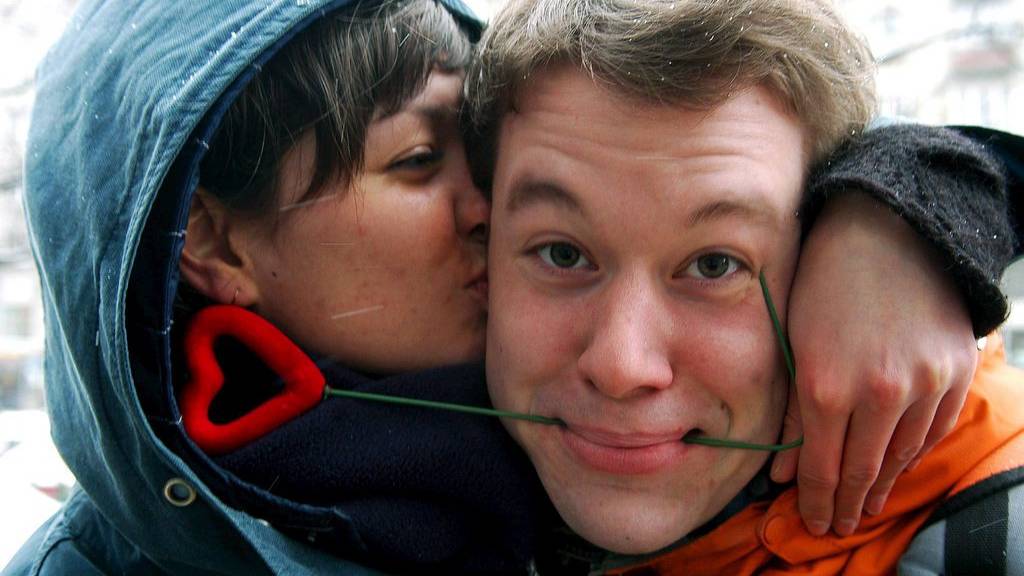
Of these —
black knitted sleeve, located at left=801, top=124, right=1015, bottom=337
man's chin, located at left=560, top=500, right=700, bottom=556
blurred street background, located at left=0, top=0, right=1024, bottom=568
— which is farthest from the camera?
blurred street background, located at left=0, top=0, right=1024, bottom=568

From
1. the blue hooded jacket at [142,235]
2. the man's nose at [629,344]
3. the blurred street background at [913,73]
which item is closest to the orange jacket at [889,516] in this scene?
the man's nose at [629,344]

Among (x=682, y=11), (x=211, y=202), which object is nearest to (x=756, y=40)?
(x=682, y=11)

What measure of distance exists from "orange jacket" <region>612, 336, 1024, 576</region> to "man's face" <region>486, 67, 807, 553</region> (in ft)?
0.19

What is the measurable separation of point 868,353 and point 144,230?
893mm

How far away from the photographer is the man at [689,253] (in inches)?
42.7

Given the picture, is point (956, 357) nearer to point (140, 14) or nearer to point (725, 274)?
point (725, 274)

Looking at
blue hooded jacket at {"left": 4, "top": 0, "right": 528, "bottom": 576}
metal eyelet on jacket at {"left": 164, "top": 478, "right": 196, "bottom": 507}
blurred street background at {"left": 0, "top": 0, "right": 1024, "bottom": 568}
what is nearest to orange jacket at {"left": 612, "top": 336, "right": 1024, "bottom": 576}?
blue hooded jacket at {"left": 4, "top": 0, "right": 528, "bottom": 576}

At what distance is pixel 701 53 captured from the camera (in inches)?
42.5

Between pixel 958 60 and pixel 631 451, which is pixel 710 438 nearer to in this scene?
pixel 631 451

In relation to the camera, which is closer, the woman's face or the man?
the man

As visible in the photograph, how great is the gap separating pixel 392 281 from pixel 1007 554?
837 mm

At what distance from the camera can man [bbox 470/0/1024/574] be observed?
1.08 meters

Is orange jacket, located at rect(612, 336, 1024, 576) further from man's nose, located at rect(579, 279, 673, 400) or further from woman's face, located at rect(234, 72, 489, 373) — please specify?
woman's face, located at rect(234, 72, 489, 373)

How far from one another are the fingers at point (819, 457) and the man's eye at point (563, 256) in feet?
1.03
